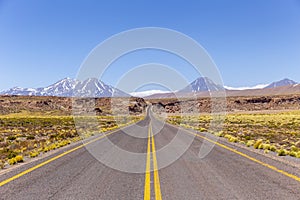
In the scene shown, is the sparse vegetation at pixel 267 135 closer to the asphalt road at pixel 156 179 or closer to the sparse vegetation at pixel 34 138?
the asphalt road at pixel 156 179

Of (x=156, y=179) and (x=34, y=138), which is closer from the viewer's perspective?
(x=156, y=179)

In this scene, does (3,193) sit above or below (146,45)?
below

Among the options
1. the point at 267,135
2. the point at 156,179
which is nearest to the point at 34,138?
the point at 156,179

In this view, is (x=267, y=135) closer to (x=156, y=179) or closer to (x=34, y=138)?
(x=156, y=179)

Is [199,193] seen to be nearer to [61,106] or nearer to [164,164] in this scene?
[164,164]

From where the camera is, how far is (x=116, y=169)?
10531 millimetres

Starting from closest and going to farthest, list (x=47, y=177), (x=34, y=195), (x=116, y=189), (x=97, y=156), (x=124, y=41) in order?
(x=34, y=195)
(x=116, y=189)
(x=47, y=177)
(x=97, y=156)
(x=124, y=41)

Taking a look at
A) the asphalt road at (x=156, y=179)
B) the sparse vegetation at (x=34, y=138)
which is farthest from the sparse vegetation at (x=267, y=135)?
the sparse vegetation at (x=34, y=138)

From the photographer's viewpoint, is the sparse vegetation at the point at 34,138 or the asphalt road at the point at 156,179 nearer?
the asphalt road at the point at 156,179

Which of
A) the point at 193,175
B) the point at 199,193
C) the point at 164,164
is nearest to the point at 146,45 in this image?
the point at 164,164

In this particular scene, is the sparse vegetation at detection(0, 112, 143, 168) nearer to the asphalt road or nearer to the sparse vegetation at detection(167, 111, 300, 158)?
the asphalt road

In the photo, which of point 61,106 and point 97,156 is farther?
point 61,106

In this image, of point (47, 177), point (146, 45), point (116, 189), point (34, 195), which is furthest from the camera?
point (146, 45)

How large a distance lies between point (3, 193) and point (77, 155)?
653 cm
